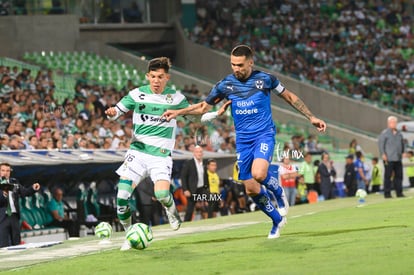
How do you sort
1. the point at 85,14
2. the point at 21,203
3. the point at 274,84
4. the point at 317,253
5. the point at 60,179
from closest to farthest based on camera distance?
the point at 317,253 < the point at 274,84 < the point at 21,203 < the point at 60,179 < the point at 85,14

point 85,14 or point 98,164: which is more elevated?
point 85,14

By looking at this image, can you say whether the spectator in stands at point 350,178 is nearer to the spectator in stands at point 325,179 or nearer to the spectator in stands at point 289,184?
the spectator in stands at point 325,179

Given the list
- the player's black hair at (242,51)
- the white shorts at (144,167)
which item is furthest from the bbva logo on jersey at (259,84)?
the white shorts at (144,167)

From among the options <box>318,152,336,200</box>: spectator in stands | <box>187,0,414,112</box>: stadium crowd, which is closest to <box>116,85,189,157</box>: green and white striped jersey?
<box>318,152,336,200</box>: spectator in stands

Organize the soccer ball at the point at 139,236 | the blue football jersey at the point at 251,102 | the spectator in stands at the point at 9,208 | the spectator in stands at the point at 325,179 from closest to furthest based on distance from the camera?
the soccer ball at the point at 139,236 < the blue football jersey at the point at 251,102 < the spectator in stands at the point at 9,208 < the spectator in stands at the point at 325,179

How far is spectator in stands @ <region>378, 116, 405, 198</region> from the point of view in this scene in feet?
94.5

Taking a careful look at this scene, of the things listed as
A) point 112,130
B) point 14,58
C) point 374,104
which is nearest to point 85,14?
point 14,58

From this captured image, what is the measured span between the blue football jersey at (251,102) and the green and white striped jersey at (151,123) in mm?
981

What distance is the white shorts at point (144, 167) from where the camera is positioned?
1582 centimetres

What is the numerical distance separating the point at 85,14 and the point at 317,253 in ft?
113

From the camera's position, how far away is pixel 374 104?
47188 mm

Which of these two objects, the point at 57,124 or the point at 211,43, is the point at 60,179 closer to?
the point at 57,124

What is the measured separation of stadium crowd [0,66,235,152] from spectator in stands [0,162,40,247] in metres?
3.76

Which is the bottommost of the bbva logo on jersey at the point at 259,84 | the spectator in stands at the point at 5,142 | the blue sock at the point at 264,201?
the spectator in stands at the point at 5,142
